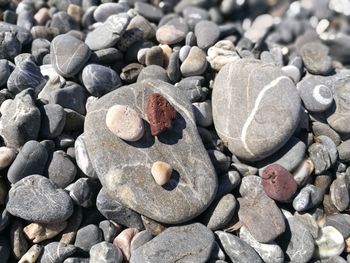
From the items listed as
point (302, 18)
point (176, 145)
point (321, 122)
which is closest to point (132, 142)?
point (176, 145)

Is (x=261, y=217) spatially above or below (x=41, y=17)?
below

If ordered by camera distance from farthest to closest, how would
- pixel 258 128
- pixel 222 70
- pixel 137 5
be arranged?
pixel 137 5 → pixel 222 70 → pixel 258 128

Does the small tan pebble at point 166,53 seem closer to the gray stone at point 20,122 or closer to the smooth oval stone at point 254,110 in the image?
the smooth oval stone at point 254,110

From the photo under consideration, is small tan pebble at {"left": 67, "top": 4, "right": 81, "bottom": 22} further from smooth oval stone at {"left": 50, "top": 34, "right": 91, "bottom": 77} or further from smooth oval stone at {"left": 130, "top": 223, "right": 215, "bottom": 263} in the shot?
smooth oval stone at {"left": 130, "top": 223, "right": 215, "bottom": 263}

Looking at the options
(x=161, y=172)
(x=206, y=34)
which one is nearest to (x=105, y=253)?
(x=161, y=172)

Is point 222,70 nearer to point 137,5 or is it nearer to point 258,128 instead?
point 258,128

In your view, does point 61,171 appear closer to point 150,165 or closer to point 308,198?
point 150,165
